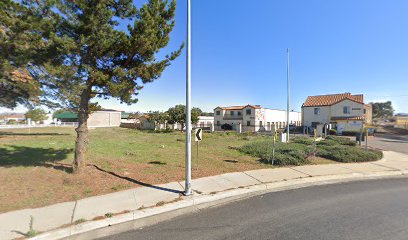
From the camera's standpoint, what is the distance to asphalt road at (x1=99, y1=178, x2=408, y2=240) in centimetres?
386

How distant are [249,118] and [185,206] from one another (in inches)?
1576

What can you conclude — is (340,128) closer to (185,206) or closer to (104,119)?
(185,206)

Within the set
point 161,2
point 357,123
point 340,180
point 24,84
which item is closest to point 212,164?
point 340,180

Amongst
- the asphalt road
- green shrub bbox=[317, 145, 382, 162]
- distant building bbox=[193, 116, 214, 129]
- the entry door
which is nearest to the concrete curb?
the asphalt road

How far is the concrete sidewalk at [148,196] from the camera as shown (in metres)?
4.11

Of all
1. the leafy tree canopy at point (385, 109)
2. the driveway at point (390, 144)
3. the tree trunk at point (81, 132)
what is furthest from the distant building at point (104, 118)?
the leafy tree canopy at point (385, 109)

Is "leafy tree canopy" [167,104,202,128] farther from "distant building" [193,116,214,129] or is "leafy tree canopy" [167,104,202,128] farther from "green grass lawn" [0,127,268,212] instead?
"green grass lawn" [0,127,268,212]

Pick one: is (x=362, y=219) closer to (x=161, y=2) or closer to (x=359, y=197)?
(x=359, y=197)

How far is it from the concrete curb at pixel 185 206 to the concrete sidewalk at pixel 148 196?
143mm

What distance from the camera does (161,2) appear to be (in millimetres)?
6355

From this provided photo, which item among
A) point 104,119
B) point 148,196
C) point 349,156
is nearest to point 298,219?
point 148,196

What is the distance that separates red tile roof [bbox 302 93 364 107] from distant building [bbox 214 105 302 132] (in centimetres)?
762

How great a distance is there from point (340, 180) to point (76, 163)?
30.9 feet

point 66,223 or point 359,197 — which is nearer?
point 66,223
